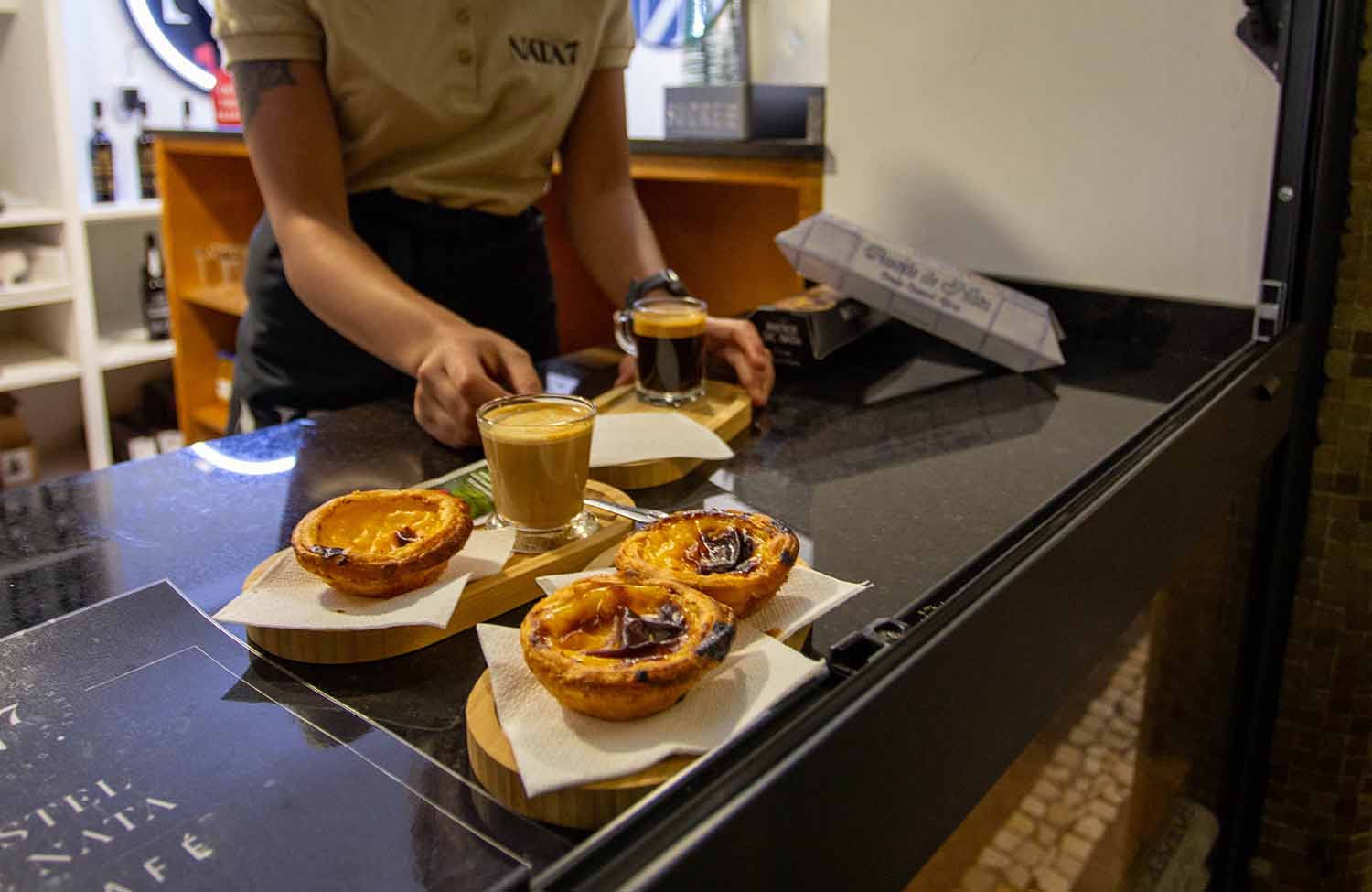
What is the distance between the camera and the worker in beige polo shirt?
1181 millimetres

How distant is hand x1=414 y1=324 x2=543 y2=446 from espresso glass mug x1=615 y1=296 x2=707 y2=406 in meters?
0.16

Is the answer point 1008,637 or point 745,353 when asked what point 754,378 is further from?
point 1008,637

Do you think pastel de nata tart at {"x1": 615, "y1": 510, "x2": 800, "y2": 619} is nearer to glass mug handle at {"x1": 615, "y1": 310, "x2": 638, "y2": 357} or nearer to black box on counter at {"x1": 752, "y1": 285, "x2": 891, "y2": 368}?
glass mug handle at {"x1": 615, "y1": 310, "x2": 638, "y2": 357}

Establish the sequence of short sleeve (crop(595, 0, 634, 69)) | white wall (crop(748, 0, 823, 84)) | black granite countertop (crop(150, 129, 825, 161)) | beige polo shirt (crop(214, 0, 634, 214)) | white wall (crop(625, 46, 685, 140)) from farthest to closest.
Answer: white wall (crop(625, 46, 685, 140)) < white wall (crop(748, 0, 823, 84)) < black granite countertop (crop(150, 129, 825, 161)) < short sleeve (crop(595, 0, 634, 69)) < beige polo shirt (crop(214, 0, 634, 214))

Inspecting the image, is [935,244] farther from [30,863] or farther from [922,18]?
[30,863]

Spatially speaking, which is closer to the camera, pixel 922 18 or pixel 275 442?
pixel 275 442

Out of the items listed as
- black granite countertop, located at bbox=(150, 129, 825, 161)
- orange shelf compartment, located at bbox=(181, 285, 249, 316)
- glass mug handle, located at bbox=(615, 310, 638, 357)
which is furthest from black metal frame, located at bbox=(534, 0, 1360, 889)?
orange shelf compartment, located at bbox=(181, 285, 249, 316)

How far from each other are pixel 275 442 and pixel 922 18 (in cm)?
105

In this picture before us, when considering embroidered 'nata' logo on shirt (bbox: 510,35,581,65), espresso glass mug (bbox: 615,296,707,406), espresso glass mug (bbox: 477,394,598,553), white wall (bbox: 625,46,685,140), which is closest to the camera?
espresso glass mug (bbox: 477,394,598,553)

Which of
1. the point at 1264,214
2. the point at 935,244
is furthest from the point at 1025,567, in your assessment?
the point at 935,244

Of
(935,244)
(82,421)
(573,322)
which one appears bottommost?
(82,421)

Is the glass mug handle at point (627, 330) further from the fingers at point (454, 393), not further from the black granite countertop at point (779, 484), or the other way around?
the fingers at point (454, 393)

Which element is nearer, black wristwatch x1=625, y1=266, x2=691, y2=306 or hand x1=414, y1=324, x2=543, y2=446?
hand x1=414, y1=324, x2=543, y2=446

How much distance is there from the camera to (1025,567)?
70cm
